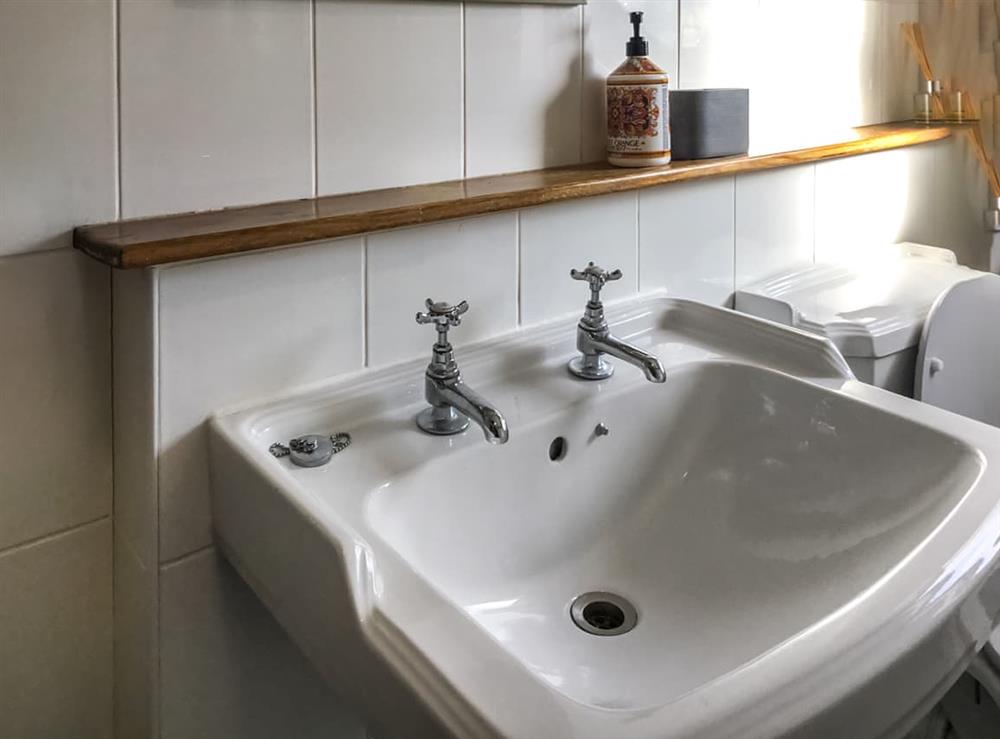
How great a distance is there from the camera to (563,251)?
3.38 ft

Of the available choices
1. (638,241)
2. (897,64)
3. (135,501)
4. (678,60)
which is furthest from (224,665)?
(897,64)

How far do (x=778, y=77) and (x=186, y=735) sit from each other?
1208 millimetres

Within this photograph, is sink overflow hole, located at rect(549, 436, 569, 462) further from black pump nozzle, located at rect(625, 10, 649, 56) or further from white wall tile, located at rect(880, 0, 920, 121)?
white wall tile, located at rect(880, 0, 920, 121)

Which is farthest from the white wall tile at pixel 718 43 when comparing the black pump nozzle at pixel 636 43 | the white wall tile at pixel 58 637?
the white wall tile at pixel 58 637

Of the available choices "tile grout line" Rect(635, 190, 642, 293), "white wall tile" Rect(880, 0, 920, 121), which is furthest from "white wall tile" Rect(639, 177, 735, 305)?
"white wall tile" Rect(880, 0, 920, 121)

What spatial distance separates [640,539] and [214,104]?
0.60 m

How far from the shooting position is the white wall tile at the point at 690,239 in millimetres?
1127

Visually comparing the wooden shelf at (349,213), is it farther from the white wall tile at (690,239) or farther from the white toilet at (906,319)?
the white toilet at (906,319)

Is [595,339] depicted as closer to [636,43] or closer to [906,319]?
[636,43]

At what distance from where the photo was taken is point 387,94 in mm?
912

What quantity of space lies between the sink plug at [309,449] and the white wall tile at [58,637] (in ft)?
0.64

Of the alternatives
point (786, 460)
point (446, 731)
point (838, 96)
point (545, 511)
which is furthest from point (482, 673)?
point (838, 96)

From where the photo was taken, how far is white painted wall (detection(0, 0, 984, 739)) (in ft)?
2.43

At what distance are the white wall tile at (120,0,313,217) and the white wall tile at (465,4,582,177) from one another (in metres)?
0.21
